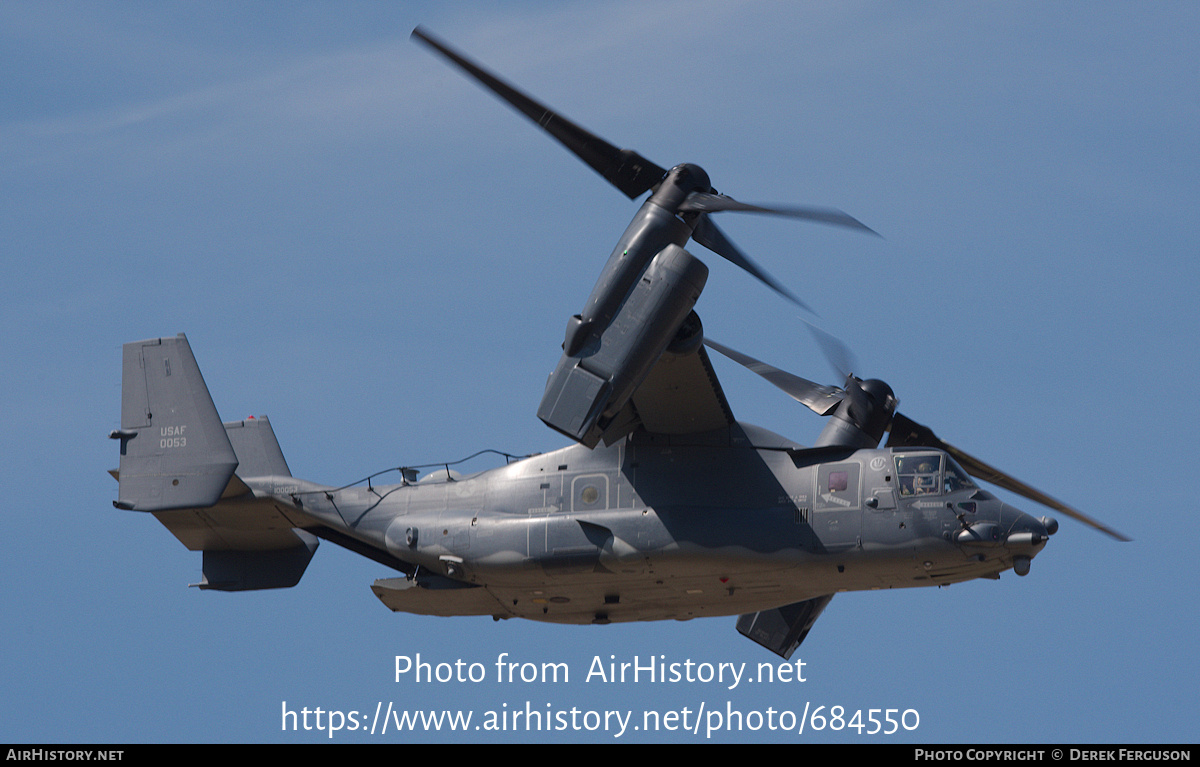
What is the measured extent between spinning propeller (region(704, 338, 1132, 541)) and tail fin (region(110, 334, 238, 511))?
8644mm

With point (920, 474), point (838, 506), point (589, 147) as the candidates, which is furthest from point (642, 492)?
point (589, 147)

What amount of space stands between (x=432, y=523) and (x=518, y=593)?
70.4 inches

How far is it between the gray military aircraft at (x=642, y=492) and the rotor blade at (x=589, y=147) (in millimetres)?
32

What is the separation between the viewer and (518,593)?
93.2ft

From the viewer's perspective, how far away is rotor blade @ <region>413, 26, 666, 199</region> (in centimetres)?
2742

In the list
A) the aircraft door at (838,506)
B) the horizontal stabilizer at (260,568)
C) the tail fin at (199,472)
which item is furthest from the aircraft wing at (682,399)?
the horizontal stabilizer at (260,568)

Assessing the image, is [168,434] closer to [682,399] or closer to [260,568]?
[260,568]

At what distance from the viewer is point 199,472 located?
2956 cm

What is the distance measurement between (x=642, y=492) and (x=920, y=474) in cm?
432

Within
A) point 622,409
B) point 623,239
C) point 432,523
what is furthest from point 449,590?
point 623,239

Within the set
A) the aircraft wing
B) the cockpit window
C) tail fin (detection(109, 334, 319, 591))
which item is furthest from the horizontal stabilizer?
Result: the cockpit window

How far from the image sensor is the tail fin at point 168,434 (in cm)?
2955

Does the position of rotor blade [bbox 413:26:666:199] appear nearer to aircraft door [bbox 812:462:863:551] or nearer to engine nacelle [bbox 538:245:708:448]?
engine nacelle [bbox 538:245:708:448]
